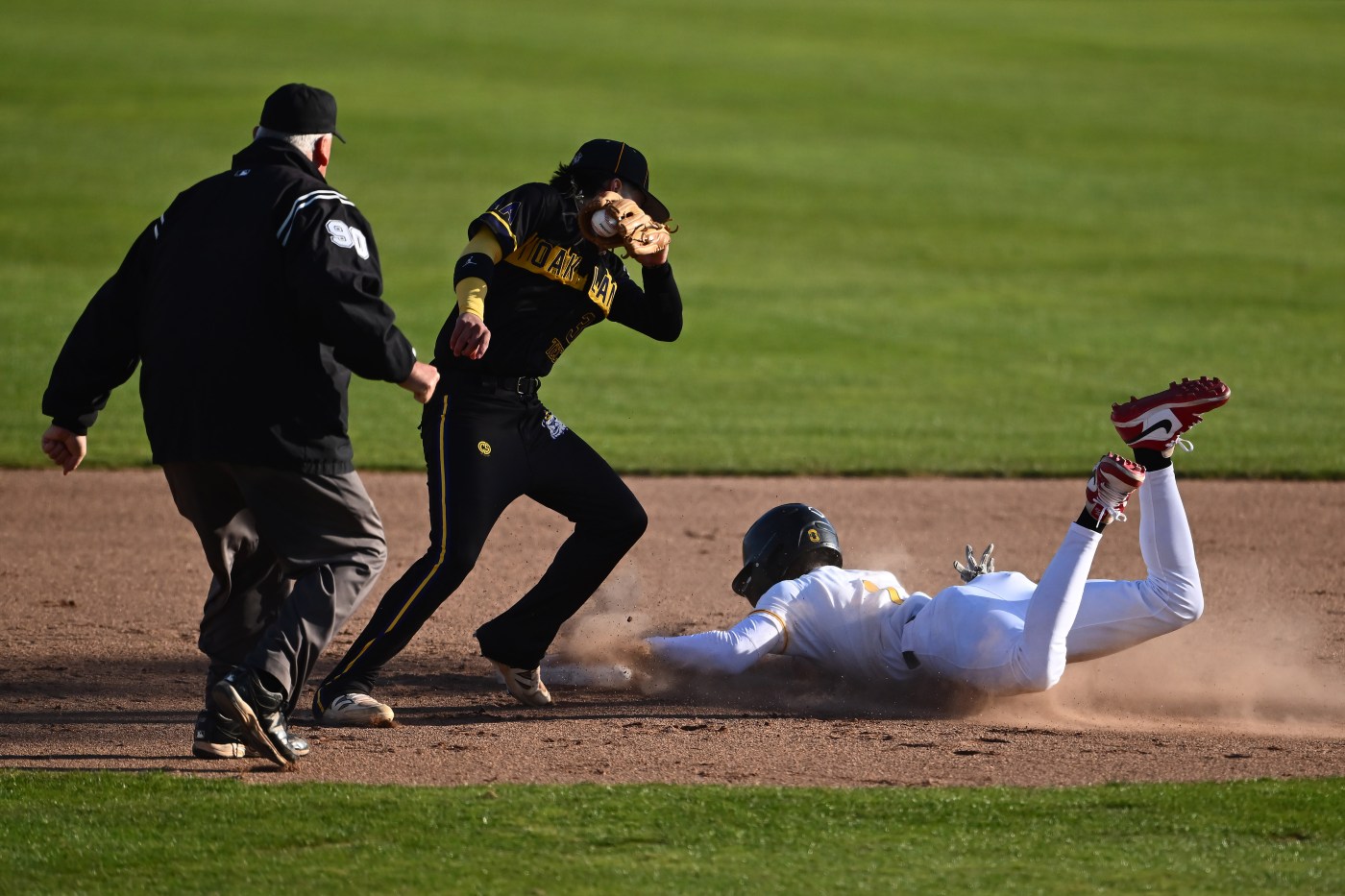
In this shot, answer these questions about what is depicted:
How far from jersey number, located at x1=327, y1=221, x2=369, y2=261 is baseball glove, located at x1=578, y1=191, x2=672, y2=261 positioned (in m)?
1.05

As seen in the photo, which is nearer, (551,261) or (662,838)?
(662,838)

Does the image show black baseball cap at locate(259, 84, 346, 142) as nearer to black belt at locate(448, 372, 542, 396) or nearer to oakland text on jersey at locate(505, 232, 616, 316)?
oakland text on jersey at locate(505, 232, 616, 316)

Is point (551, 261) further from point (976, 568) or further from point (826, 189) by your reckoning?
point (826, 189)

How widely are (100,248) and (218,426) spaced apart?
15.4 m

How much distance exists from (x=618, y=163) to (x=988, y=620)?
7.05 feet

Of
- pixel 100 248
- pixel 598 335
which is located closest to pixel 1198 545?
pixel 598 335

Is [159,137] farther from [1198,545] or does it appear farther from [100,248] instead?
[1198,545]

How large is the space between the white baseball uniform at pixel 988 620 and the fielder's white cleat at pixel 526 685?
48 cm

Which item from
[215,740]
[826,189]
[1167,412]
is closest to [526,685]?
[215,740]

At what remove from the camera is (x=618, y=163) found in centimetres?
606

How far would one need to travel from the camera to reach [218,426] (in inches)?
196

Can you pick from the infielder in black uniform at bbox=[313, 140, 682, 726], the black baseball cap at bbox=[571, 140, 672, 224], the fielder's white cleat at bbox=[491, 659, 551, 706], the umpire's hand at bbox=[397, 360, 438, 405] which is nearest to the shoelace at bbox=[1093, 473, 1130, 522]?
the infielder in black uniform at bbox=[313, 140, 682, 726]

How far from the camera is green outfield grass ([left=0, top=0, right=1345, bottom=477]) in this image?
13.1 meters

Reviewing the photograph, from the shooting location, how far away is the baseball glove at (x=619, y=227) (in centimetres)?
583
